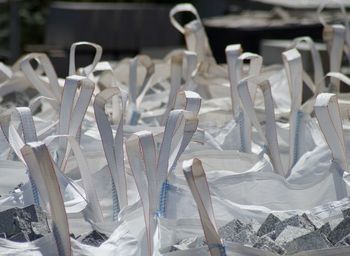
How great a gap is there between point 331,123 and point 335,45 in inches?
31.5

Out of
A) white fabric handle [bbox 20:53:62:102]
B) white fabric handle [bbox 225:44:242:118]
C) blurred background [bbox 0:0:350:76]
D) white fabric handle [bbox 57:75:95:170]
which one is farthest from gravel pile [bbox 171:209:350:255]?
blurred background [bbox 0:0:350:76]

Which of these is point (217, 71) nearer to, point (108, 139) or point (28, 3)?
point (108, 139)

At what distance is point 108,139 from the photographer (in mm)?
1474

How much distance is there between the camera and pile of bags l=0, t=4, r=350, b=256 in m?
1.28

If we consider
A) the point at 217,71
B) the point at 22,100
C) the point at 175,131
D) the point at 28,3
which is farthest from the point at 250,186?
the point at 28,3

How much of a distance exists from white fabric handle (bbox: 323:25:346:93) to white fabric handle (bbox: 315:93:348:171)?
72 centimetres

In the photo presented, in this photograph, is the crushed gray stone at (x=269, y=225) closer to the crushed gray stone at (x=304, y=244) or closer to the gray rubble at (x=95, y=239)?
the crushed gray stone at (x=304, y=244)

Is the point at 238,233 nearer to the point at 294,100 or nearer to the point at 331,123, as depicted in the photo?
the point at 331,123

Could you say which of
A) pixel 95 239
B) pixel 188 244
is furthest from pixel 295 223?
pixel 95 239

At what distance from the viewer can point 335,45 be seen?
2293 mm

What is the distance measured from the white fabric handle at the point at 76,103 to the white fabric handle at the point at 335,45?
880 millimetres

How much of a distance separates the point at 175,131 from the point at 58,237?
0.88 ft

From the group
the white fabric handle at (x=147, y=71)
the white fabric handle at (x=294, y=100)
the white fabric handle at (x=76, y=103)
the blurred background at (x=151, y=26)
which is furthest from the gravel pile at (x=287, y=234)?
the blurred background at (x=151, y=26)

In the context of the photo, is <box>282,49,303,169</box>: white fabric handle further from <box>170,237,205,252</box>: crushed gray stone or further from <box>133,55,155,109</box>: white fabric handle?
<box>170,237,205,252</box>: crushed gray stone
